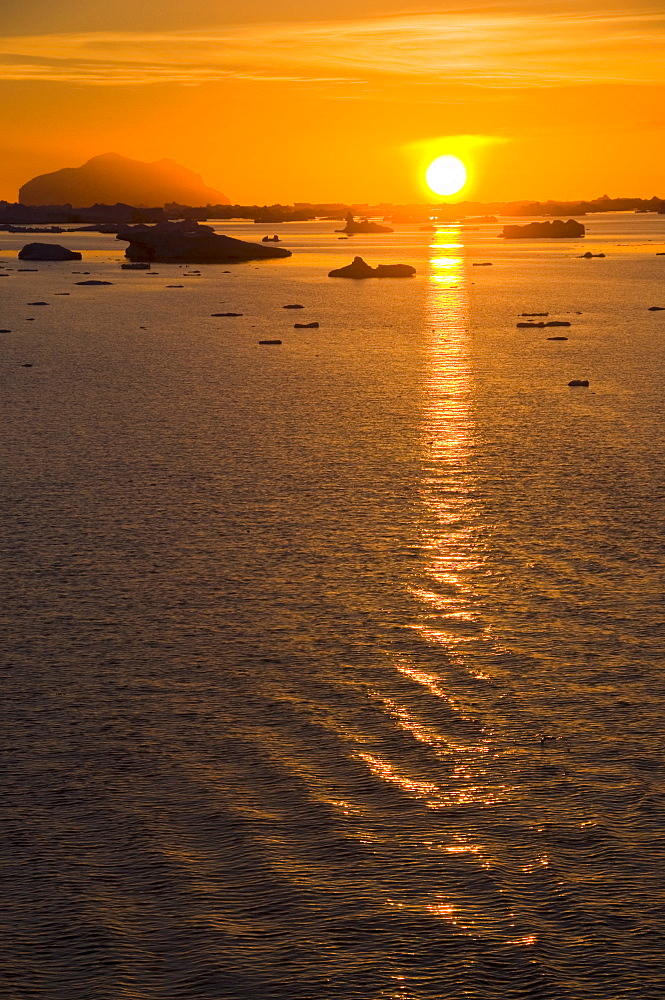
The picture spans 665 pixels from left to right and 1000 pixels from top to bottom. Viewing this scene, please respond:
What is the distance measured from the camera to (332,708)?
7352 millimetres

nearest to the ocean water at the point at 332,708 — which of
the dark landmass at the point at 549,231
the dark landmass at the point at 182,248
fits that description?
the dark landmass at the point at 182,248

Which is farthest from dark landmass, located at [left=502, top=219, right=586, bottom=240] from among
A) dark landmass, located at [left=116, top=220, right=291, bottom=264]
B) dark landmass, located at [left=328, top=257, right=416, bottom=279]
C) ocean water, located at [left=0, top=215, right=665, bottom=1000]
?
ocean water, located at [left=0, top=215, right=665, bottom=1000]

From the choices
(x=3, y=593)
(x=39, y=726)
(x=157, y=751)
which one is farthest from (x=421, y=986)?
Answer: (x=3, y=593)

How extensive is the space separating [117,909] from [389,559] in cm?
565

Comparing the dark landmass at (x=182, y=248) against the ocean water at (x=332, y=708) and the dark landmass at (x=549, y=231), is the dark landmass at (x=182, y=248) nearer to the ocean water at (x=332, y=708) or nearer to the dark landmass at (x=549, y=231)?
the dark landmass at (x=549, y=231)

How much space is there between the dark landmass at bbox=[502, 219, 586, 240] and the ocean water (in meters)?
130

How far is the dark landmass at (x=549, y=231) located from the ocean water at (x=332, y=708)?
130m

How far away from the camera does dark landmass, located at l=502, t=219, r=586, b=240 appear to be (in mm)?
142625

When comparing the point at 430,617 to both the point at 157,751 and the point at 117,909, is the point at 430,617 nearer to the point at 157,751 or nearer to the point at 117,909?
the point at 157,751

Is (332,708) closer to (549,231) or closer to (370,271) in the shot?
(370,271)

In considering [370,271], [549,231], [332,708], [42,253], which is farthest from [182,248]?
[332,708]

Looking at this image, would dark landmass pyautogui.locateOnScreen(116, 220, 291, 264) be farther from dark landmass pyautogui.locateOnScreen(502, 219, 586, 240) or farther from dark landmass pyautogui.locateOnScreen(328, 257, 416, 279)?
dark landmass pyautogui.locateOnScreen(502, 219, 586, 240)

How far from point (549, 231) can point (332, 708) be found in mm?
146059

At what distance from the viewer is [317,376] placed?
2394cm
